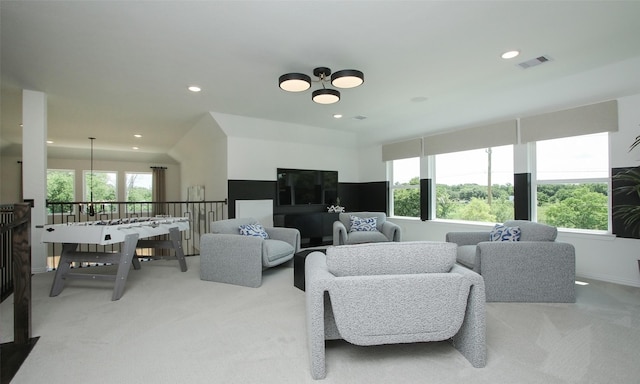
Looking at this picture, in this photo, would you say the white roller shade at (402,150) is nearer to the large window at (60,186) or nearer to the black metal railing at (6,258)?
the black metal railing at (6,258)

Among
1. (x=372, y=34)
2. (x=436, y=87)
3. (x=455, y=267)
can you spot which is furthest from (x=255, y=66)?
(x=455, y=267)

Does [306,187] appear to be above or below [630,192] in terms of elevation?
above

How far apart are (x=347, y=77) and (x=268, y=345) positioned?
2656mm

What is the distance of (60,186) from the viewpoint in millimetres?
9266

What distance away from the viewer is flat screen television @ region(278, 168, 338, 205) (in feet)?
21.7

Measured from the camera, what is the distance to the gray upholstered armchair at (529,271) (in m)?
3.01

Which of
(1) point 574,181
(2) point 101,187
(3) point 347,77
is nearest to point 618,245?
(1) point 574,181

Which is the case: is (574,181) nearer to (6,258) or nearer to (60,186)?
(6,258)

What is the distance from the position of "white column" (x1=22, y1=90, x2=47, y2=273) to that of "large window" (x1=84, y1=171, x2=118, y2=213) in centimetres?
563

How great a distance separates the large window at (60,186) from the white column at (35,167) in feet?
19.8

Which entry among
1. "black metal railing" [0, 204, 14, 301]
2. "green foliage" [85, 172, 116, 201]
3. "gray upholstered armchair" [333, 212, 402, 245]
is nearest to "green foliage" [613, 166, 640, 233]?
"gray upholstered armchair" [333, 212, 402, 245]

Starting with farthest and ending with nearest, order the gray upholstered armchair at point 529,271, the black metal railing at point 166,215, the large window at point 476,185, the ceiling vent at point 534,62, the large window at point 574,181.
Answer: the black metal railing at point 166,215
the large window at point 476,185
the large window at point 574,181
the ceiling vent at point 534,62
the gray upholstered armchair at point 529,271

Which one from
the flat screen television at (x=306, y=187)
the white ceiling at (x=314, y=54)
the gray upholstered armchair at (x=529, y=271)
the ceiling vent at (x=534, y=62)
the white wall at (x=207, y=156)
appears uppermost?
the ceiling vent at (x=534, y=62)

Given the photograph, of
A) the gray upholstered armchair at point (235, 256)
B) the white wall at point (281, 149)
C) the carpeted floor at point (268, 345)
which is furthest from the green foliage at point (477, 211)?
the gray upholstered armchair at point (235, 256)
